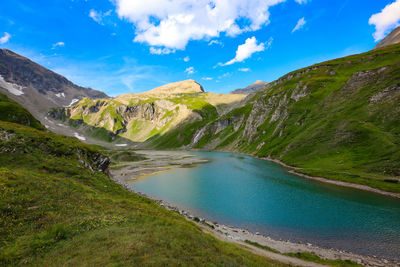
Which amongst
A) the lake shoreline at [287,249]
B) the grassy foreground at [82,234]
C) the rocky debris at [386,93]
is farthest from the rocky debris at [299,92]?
the grassy foreground at [82,234]

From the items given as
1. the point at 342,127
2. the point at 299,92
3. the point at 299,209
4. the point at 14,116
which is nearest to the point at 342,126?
the point at 342,127

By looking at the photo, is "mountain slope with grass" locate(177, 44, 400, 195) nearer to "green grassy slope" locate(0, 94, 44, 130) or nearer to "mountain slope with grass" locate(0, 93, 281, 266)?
"mountain slope with grass" locate(0, 93, 281, 266)

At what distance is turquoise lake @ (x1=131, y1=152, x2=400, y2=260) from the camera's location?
30047 millimetres

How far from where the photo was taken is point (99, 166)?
60500mm

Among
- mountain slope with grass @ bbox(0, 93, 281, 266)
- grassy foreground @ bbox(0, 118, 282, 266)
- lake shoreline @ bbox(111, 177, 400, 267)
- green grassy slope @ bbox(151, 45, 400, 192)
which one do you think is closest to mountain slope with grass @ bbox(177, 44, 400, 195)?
green grassy slope @ bbox(151, 45, 400, 192)

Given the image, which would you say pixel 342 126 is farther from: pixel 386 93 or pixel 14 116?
pixel 14 116

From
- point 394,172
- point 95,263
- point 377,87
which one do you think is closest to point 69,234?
point 95,263

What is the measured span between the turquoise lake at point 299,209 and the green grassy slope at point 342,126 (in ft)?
44.8

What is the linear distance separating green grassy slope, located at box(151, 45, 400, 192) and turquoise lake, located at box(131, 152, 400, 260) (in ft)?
44.8

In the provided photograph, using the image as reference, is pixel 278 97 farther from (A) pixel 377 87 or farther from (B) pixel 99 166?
(B) pixel 99 166

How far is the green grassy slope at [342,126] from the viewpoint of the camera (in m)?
64.8

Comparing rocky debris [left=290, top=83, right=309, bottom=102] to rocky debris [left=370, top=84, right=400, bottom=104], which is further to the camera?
rocky debris [left=290, top=83, right=309, bottom=102]

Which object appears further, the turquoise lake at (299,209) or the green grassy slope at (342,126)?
the green grassy slope at (342,126)

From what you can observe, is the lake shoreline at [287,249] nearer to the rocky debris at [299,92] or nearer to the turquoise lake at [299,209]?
the turquoise lake at [299,209]
